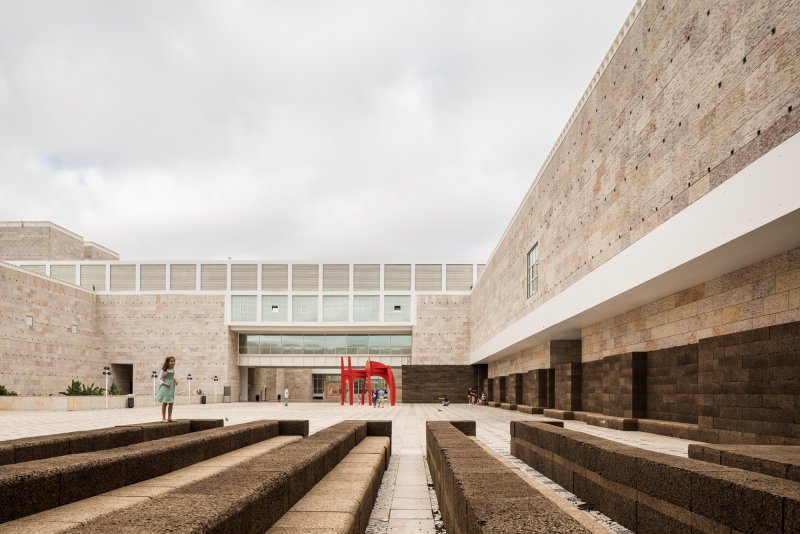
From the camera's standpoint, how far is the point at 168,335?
56.4 metres

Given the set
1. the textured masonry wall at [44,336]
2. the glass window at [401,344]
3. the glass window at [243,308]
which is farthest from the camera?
the glass window at [401,344]

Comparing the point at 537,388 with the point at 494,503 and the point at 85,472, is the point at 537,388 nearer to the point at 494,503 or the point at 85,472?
the point at 85,472

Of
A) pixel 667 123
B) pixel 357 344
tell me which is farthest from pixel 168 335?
pixel 667 123

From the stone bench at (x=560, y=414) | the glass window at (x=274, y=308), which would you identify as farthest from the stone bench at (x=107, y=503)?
the glass window at (x=274, y=308)

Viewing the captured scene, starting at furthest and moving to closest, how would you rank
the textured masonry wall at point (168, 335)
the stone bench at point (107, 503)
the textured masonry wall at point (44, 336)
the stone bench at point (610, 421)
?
the textured masonry wall at point (168, 335) → the textured masonry wall at point (44, 336) → the stone bench at point (610, 421) → the stone bench at point (107, 503)

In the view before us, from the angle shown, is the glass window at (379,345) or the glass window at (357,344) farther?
the glass window at (379,345)

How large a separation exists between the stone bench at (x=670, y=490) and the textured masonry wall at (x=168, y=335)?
51653mm

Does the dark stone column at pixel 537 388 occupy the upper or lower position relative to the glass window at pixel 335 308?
lower

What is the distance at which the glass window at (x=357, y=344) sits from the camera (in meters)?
58.6

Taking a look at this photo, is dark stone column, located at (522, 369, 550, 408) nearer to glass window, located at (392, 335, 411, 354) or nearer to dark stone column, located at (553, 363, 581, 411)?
dark stone column, located at (553, 363, 581, 411)

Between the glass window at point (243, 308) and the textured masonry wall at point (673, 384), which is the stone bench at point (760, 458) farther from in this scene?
the glass window at point (243, 308)

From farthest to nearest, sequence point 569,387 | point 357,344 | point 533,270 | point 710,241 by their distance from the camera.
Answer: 1. point 357,344
2. point 533,270
3. point 569,387
4. point 710,241

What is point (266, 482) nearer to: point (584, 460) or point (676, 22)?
point (584, 460)

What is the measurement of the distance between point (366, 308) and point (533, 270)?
3179 centimetres
